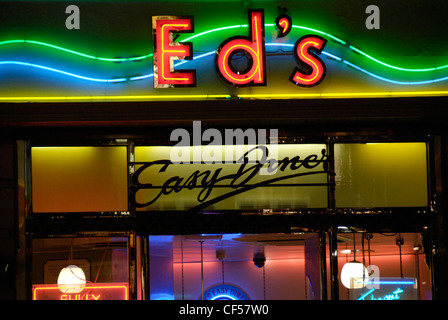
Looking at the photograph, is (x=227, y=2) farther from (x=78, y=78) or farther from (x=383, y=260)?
(x=383, y=260)

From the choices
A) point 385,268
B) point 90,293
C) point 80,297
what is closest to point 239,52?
point 90,293

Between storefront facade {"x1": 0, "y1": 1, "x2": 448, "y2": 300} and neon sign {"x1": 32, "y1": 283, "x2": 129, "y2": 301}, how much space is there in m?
0.02

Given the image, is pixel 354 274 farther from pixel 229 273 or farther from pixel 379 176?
pixel 229 273

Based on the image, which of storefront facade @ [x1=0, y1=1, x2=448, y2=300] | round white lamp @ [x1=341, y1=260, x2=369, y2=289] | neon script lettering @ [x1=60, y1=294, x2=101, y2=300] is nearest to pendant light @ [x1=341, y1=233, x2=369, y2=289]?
round white lamp @ [x1=341, y1=260, x2=369, y2=289]

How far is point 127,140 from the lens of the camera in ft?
25.5

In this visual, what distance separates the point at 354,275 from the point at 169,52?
4354 millimetres

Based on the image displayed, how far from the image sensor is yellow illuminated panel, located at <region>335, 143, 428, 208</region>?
7.88 meters

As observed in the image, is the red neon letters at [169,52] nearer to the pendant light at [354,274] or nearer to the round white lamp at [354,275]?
the pendant light at [354,274]

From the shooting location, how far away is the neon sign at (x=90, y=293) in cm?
752

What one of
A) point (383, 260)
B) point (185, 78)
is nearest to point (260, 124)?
point (185, 78)

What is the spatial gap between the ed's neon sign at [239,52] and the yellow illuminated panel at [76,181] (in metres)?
1.31

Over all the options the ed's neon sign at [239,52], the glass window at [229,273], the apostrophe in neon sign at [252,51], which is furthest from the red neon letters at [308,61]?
the glass window at [229,273]

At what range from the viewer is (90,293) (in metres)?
7.60

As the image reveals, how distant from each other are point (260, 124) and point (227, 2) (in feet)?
5.60
